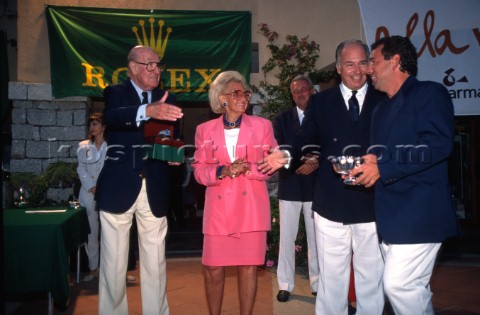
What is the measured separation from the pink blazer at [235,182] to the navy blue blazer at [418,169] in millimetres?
1001

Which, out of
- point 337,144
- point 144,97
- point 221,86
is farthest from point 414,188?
point 144,97

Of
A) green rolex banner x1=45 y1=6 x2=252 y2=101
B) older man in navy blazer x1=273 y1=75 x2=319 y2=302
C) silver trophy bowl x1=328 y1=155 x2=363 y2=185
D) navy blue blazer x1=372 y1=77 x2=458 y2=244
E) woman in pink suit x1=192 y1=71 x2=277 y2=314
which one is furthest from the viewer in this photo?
green rolex banner x1=45 y1=6 x2=252 y2=101

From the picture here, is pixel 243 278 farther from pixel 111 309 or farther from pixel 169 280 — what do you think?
pixel 169 280

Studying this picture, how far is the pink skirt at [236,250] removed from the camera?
3549 millimetres

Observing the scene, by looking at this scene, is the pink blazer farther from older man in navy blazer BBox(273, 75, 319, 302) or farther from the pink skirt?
older man in navy blazer BBox(273, 75, 319, 302)

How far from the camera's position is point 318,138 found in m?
3.78

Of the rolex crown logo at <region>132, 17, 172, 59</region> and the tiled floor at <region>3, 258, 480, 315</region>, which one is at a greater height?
the rolex crown logo at <region>132, 17, 172, 59</region>

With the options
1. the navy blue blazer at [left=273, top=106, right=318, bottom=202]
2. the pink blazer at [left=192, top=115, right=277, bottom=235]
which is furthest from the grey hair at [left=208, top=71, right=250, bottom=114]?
the navy blue blazer at [left=273, top=106, right=318, bottom=202]

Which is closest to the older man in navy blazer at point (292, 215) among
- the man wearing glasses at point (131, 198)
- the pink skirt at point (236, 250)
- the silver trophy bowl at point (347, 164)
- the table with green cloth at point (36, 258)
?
the pink skirt at point (236, 250)

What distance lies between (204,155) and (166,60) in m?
4.85

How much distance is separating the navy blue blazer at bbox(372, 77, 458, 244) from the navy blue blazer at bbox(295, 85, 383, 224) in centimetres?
56

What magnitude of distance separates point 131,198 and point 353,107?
1.85 meters

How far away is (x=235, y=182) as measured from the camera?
358cm

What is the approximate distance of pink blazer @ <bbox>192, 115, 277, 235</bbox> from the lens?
3545 millimetres
